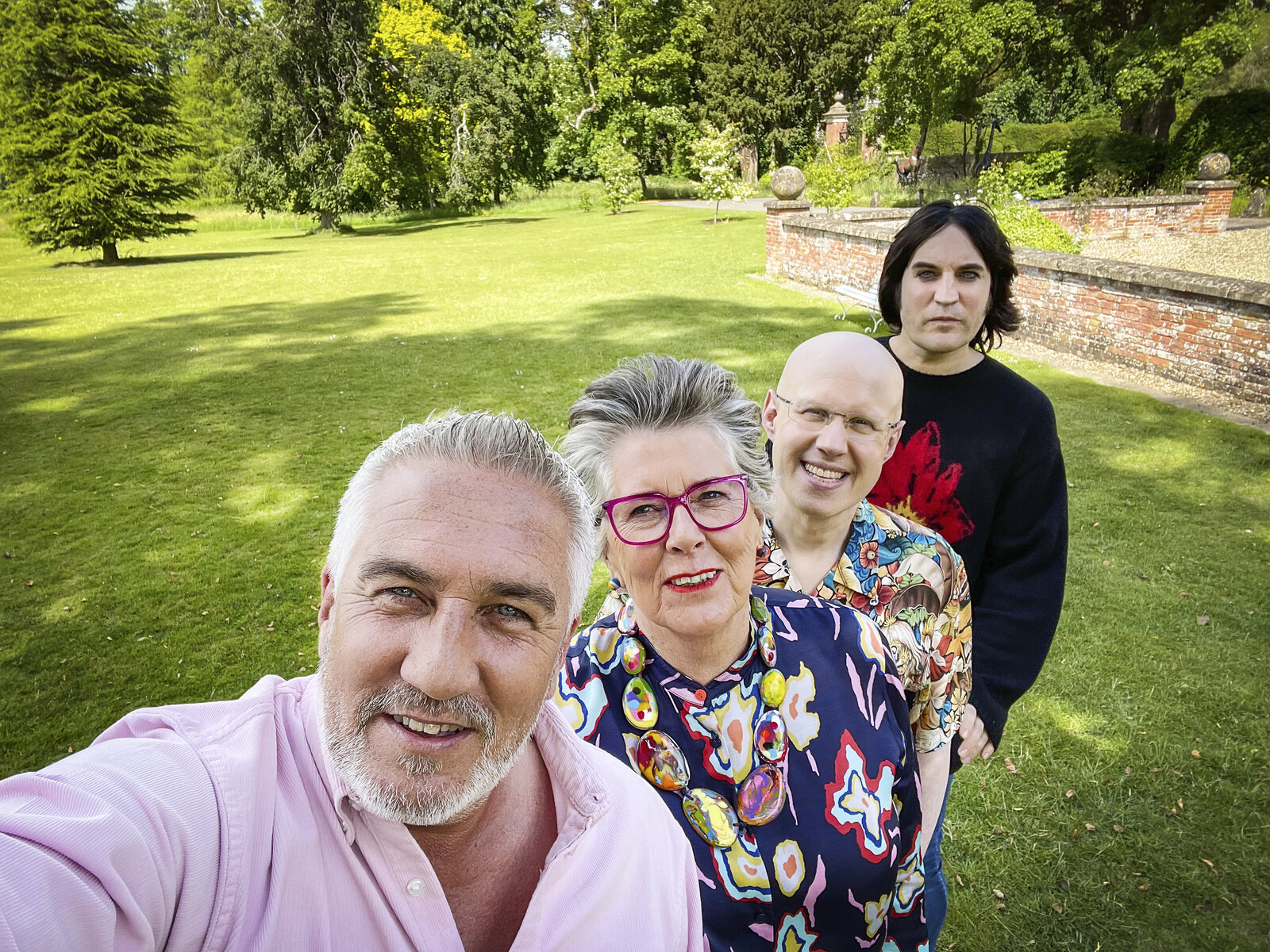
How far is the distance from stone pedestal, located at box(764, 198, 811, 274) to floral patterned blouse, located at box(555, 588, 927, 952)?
1620cm

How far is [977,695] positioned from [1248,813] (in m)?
2.37

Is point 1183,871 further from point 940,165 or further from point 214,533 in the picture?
point 940,165

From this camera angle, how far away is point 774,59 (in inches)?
1895

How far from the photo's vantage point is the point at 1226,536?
→ 5766 millimetres

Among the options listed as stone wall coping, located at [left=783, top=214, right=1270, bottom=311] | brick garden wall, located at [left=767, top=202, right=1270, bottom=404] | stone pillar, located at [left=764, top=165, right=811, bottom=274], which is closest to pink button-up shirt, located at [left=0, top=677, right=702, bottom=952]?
stone wall coping, located at [left=783, top=214, right=1270, bottom=311]

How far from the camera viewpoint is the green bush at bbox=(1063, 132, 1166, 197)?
24250mm

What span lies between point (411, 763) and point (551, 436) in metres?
6.72

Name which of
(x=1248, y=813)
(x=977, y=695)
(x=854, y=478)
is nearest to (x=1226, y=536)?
(x=1248, y=813)

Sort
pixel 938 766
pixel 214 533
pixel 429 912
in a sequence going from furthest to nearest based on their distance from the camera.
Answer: pixel 214 533, pixel 938 766, pixel 429 912

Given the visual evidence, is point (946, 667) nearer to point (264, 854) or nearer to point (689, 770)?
point (689, 770)

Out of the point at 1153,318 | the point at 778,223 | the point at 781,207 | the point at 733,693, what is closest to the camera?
the point at 733,693

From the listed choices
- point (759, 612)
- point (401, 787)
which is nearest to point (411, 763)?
point (401, 787)

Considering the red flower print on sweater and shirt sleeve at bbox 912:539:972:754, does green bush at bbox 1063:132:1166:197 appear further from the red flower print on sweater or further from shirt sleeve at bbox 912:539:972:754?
shirt sleeve at bbox 912:539:972:754

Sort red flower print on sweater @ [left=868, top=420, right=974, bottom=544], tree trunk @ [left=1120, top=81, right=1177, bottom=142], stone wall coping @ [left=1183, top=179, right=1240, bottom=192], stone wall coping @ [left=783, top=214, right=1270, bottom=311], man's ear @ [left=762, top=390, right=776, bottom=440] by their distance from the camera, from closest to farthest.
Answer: man's ear @ [left=762, top=390, right=776, bottom=440] < red flower print on sweater @ [left=868, top=420, right=974, bottom=544] < stone wall coping @ [left=783, top=214, right=1270, bottom=311] < stone wall coping @ [left=1183, top=179, right=1240, bottom=192] < tree trunk @ [left=1120, top=81, right=1177, bottom=142]
